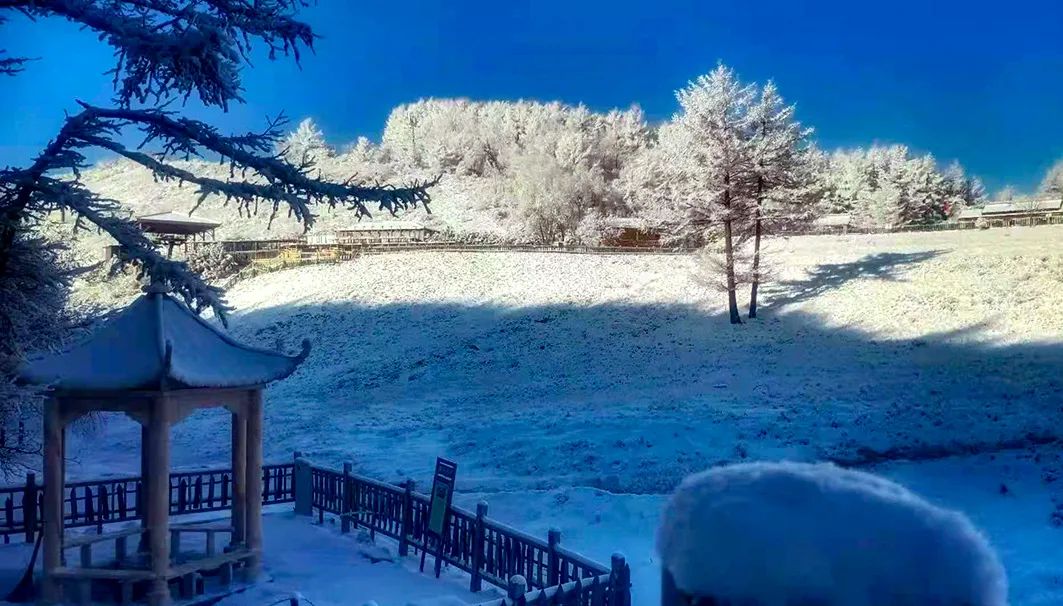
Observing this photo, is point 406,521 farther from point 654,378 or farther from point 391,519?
point 654,378

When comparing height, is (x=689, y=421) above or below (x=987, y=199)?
below

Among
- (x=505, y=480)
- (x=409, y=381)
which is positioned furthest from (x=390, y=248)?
(x=505, y=480)

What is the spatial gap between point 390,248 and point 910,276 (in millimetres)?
24024

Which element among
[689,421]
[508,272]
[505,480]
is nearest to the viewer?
[505,480]

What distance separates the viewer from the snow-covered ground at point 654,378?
1424 centimetres

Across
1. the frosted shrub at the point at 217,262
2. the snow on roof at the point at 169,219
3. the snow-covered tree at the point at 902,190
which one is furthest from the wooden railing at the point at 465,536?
the snow-covered tree at the point at 902,190

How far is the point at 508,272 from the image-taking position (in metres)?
36.2

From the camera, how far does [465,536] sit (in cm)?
944

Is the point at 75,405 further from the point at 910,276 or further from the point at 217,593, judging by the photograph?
the point at 910,276

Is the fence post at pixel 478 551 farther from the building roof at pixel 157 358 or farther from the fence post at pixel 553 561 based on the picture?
the building roof at pixel 157 358

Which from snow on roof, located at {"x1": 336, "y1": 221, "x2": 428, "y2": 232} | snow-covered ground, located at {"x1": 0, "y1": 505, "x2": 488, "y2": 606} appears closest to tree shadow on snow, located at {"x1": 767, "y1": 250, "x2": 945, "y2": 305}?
snow-covered ground, located at {"x1": 0, "y1": 505, "x2": 488, "y2": 606}

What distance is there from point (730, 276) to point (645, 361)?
5258 mm

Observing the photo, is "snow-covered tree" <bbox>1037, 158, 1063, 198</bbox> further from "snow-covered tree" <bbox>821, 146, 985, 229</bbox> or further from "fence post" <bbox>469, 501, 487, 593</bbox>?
"fence post" <bbox>469, 501, 487, 593</bbox>

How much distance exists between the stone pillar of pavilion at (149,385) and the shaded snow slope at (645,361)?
1.34 m
